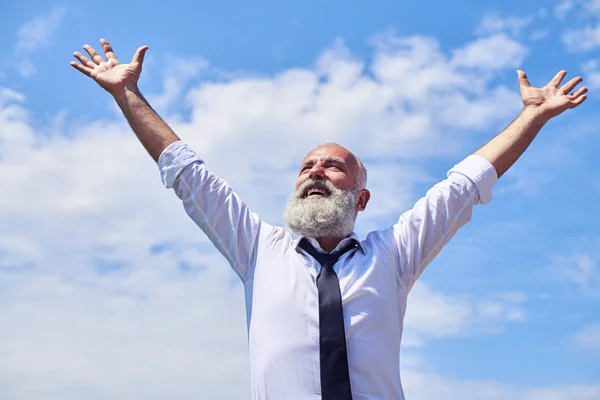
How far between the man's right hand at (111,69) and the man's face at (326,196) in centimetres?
166

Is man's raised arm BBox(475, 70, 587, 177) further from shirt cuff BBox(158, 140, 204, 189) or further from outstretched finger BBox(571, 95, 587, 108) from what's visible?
shirt cuff BBox(158, 140, 204, 189)

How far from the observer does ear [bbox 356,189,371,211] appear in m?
5.94

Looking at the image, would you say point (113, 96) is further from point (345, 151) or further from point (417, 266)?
point (417, 266)

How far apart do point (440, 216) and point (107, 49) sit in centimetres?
328

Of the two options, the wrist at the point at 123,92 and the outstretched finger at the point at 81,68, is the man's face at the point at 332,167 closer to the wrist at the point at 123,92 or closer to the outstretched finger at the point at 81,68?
the wrist at the point at 123,92

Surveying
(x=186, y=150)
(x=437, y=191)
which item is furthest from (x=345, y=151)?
(x=186, y=150)

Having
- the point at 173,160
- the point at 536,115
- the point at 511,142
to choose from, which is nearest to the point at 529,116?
the point at 536,115

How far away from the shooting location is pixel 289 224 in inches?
215

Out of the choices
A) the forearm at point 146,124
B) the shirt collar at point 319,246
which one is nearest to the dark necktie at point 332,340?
the shirt collar at point 319,246

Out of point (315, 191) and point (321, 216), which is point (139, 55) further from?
point (321, 216)

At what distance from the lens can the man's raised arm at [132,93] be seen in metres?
5.44

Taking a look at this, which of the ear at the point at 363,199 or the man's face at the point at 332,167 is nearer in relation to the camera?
the man's face at the point at 332,167

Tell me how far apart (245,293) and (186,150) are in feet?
4.09

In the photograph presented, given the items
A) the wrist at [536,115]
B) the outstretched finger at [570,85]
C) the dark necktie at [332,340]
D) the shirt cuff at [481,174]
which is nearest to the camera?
the dark necktie at [332,340]
